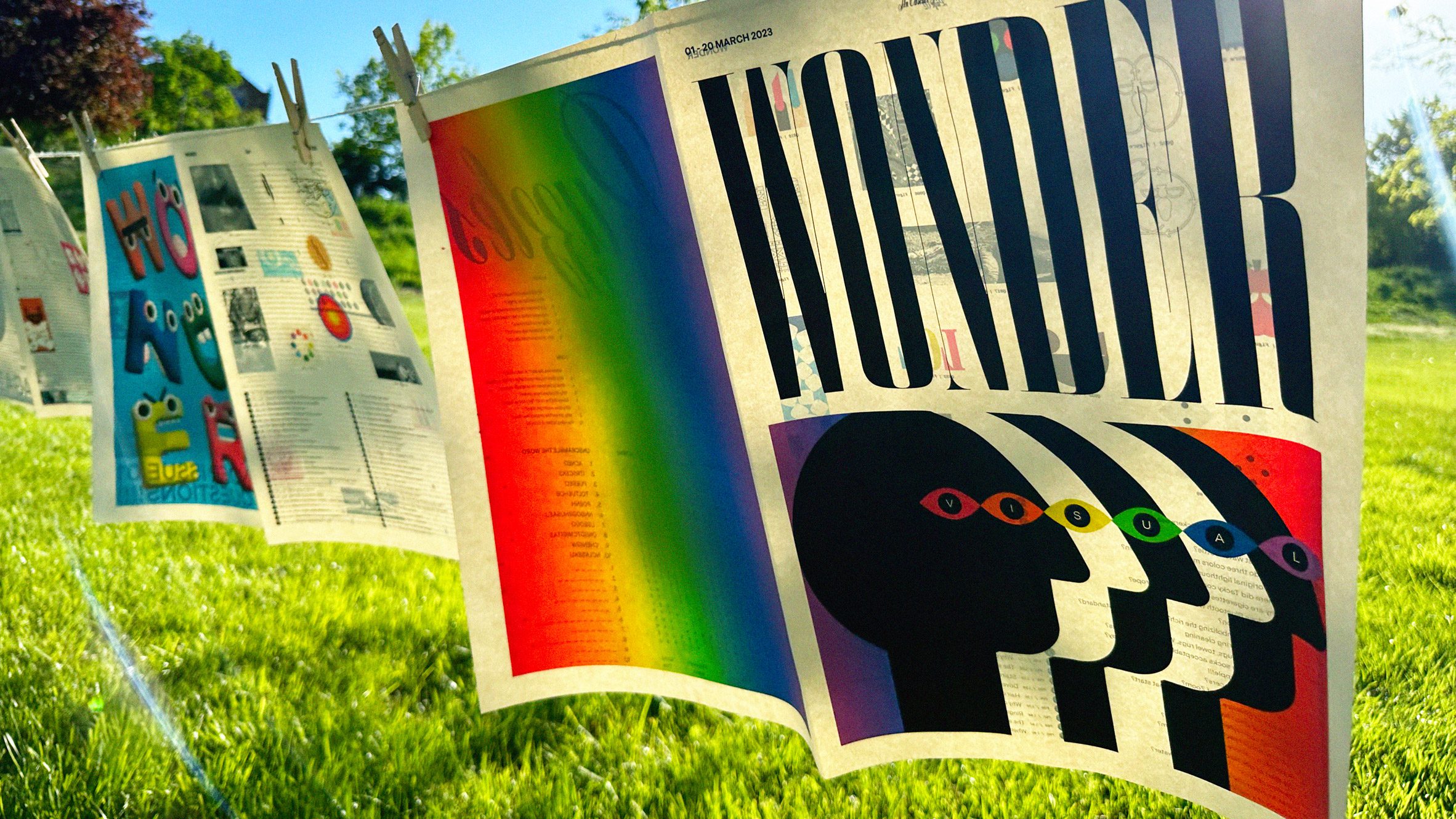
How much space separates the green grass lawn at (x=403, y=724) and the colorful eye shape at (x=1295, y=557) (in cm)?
76

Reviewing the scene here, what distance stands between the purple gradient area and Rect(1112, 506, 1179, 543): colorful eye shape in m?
0.33

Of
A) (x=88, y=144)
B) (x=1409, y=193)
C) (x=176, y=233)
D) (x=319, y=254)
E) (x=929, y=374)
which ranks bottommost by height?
(x=1409, y=193)

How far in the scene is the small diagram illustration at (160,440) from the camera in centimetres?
200

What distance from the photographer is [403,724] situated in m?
1.77

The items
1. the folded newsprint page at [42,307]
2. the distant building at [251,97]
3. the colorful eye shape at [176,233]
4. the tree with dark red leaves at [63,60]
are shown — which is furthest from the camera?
the distant building at [251,97]

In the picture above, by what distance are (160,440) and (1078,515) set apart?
1.96 m

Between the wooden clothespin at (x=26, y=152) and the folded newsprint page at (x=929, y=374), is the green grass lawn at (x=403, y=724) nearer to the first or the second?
the folded newsprint page at (x=929, y=374)

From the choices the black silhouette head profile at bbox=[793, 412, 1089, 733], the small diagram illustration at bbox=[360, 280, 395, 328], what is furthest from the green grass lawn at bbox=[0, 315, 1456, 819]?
the small diagram illustration at bbox=[360, 280, 395, 328]

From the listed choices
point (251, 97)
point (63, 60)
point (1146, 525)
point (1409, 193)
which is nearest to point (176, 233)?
point (1146, 525)

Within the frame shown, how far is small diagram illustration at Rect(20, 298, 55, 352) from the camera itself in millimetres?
2357

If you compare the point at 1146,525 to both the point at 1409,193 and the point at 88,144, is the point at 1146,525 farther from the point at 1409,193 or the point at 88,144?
the point at 1409,193

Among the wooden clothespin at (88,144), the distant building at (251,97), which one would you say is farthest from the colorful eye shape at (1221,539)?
the distant building at (251,97)

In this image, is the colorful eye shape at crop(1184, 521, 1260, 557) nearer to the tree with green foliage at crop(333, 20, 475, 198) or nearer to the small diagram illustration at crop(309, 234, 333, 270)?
the small diagram illustration at crop(309, 234, 333, 270)

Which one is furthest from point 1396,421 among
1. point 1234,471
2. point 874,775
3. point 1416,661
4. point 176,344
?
point 176,344
